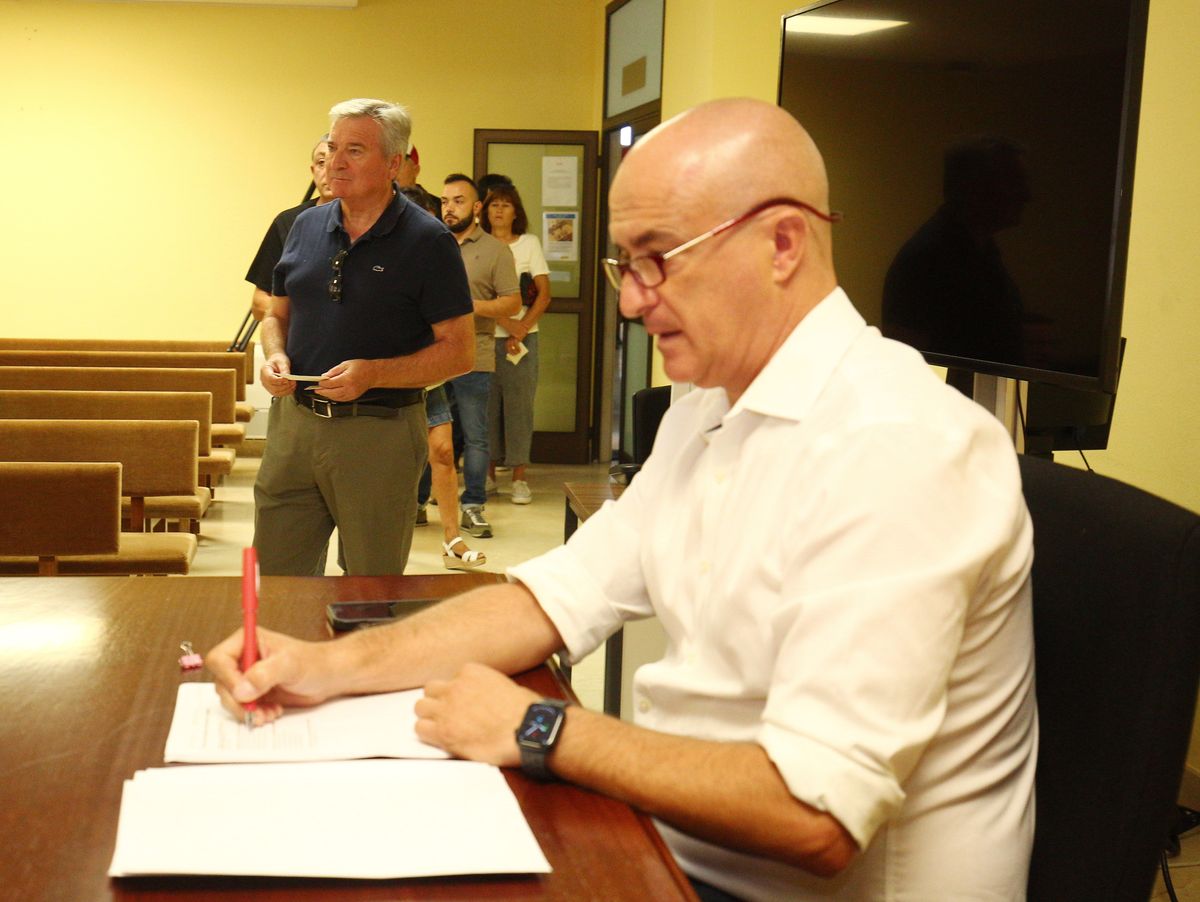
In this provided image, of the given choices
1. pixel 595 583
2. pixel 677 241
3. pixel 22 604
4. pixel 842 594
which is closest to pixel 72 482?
pixel 22 604

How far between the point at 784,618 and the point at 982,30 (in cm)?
122

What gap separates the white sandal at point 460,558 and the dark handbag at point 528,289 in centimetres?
203

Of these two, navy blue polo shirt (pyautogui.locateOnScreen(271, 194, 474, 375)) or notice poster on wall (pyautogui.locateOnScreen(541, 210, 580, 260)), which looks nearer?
navy blue polo shirt (pyautogui.locateOnScreen(271, 194, 474, 375))

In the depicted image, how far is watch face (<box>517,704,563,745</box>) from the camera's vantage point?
3.77 ft

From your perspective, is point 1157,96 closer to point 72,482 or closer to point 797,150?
point 797,150

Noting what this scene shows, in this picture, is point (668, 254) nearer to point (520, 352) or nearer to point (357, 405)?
point (357, 405)

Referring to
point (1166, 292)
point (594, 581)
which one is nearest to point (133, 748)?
point (594, 581)

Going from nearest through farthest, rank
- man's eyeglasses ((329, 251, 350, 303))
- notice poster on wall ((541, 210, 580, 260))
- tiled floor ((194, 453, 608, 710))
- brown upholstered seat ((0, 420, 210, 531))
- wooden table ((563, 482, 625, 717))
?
wooden table ((563, 482, 625, 717))
man's eyeglasses ((329, 251, 350, 303))
brown upholstered seat ((0, 420, 210, 531))
tiled floor ((194, 453, 608, 710))
notice poster on wall ((541, 210, 580, 260))

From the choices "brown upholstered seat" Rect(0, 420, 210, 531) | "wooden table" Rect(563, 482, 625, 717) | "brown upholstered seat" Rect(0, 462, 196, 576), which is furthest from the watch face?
"brown upholstered seat" Rect(0, 420, 210, 531)

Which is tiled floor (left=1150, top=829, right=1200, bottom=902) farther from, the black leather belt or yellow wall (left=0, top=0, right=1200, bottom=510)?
yellow wall (left=0, top=0, right=1200, bottom=510)

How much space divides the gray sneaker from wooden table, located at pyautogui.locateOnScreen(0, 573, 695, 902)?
3.90 metres

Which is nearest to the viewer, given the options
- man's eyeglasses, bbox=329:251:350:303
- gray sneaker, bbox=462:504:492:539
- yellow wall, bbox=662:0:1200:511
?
yellow wall, bbox=662:0:1200:511

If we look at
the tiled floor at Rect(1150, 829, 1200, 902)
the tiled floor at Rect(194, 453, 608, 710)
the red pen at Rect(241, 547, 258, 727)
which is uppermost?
the red pen at Rect(241, 547, 258, 727)

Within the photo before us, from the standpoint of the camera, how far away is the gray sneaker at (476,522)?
573 cm
